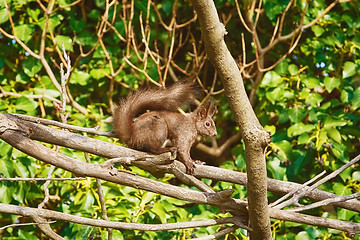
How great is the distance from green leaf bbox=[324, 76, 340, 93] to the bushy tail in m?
1.17

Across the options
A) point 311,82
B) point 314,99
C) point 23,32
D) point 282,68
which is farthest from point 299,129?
point 23,32

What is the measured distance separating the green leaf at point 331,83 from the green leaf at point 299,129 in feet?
0.93

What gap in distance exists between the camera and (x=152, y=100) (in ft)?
7.99

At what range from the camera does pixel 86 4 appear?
12.3ft

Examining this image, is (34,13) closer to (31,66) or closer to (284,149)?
(31,66)

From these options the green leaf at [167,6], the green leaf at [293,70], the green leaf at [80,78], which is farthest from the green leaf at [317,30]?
the green leaf at [80,78]

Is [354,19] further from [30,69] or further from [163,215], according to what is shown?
[30,69]

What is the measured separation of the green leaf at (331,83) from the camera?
10.7 ft

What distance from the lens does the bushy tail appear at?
7.81ft

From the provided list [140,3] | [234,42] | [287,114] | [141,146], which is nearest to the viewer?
[141,146]

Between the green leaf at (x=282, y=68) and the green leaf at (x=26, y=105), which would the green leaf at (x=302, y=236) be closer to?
the green leaf at (x=282, y=68)

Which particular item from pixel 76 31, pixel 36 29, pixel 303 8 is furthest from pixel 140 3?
pixel 303 8

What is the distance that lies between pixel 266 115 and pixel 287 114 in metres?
0.20

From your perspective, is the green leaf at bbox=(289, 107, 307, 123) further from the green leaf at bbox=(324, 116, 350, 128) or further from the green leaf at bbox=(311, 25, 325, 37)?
the green leaf at bbox=(311, 25, 325, 37)
